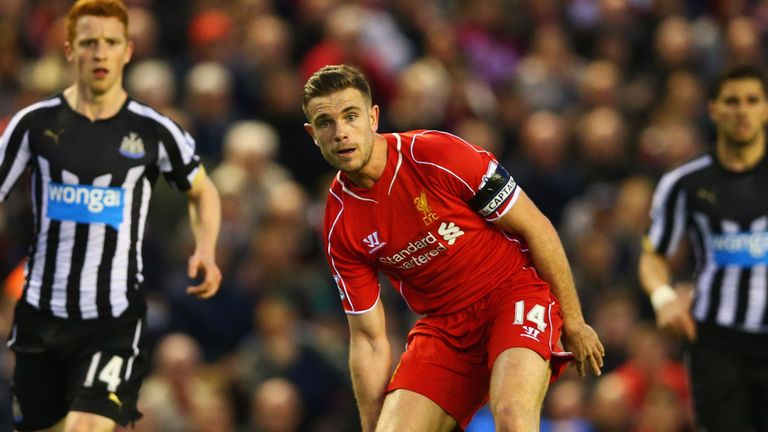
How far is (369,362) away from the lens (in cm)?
612

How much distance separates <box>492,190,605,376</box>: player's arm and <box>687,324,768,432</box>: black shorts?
60.6 inches

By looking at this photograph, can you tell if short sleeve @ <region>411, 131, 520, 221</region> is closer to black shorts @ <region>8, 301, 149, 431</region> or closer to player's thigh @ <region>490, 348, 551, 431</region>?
player's thigh @ <region>490, 348, 551, 431</region>

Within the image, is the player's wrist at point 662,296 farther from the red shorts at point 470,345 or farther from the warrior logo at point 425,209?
the warrior logo at point 425,209

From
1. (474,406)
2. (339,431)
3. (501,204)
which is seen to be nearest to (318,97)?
(501,204)

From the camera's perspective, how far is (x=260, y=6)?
12.7m

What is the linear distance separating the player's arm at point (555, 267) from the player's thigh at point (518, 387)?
0.20 meters

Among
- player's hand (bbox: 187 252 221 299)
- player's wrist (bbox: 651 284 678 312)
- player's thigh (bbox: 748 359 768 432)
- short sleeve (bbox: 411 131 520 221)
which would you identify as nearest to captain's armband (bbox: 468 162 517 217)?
short sleeve (bbox: 411 131 520 221)

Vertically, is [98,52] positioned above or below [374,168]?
above

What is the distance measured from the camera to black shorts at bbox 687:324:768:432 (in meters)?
7.13

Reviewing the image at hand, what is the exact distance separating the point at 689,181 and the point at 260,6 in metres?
6.31

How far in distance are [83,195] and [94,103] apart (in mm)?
456

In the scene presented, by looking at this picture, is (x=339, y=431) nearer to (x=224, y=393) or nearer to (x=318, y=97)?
(x=224, y=393)

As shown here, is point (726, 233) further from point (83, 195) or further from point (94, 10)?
point (94, 10)

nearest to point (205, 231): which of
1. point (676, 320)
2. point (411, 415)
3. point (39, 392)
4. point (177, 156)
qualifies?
point (177, 156)
